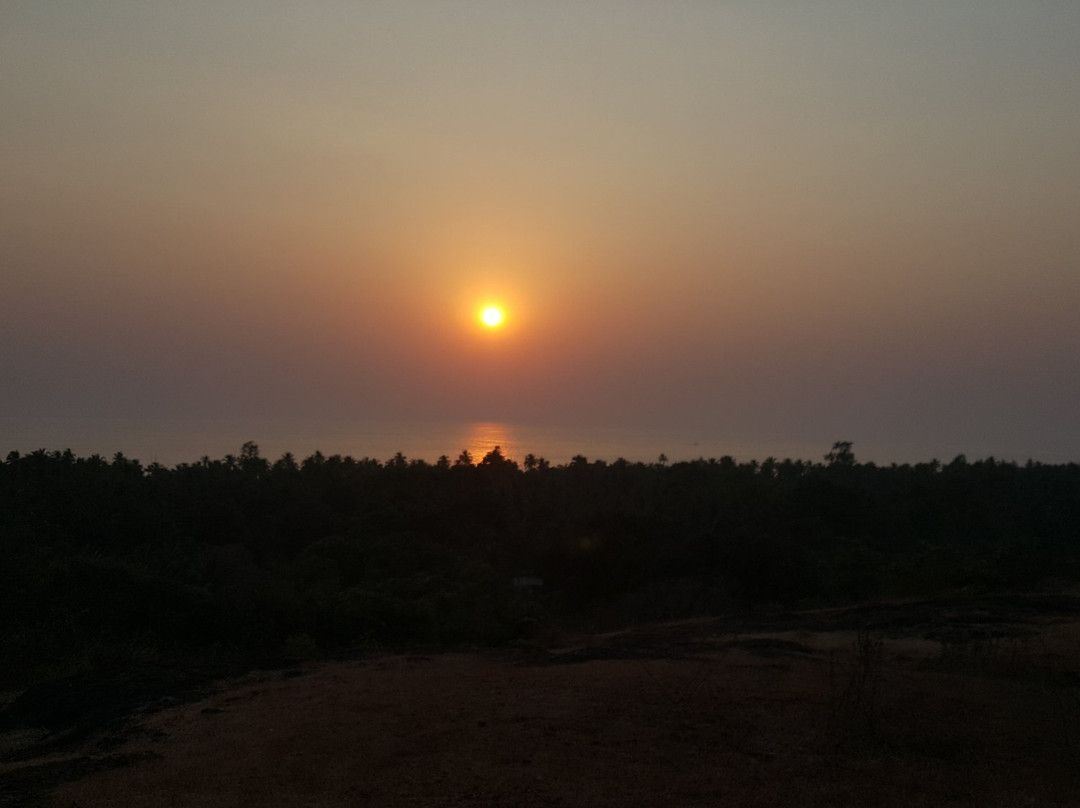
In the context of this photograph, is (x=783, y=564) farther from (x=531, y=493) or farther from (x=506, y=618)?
(x=531, y=493)

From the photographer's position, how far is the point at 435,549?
3256 centimetres

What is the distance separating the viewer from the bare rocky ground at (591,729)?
7602 millimetres

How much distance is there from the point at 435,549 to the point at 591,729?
2372cm

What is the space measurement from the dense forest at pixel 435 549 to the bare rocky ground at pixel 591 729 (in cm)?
432

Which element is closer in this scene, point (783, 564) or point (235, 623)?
point (235, 623)

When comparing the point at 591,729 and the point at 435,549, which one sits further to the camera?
the point at 435,549

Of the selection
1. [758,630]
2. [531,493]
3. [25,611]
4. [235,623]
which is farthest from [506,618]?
[531,493]

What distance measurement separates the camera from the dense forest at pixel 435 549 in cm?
2003

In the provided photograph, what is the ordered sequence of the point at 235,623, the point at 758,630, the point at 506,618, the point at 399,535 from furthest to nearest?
the point at 399,535, the point at 506,618, the point at 235,623, the point at 758,630

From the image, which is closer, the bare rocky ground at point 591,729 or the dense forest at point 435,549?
the bare rocky ground at point 591,729

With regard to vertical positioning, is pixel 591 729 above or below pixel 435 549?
below

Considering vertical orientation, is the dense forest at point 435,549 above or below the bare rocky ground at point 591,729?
above

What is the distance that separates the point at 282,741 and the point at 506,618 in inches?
496

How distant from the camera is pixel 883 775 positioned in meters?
7.78
